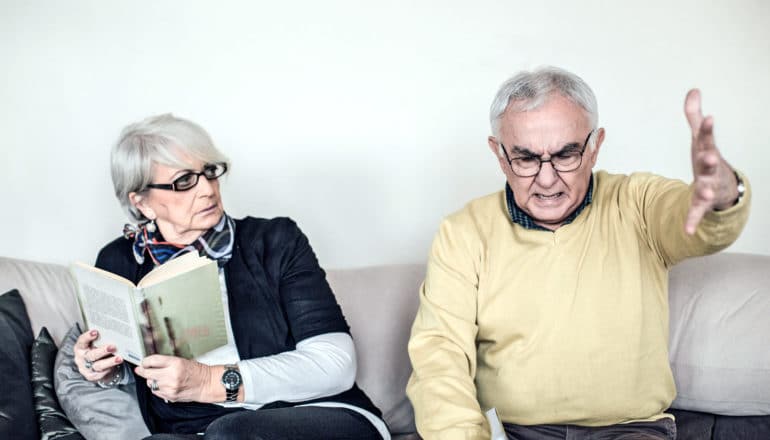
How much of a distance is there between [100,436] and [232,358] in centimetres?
37

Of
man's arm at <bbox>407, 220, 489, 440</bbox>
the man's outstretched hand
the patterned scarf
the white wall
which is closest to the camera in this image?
the man's outstretched hand

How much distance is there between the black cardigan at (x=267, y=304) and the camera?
2.10 meters

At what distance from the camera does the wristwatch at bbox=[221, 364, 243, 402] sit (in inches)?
78.5

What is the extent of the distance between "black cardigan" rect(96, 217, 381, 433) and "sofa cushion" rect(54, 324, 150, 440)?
0.16 feet

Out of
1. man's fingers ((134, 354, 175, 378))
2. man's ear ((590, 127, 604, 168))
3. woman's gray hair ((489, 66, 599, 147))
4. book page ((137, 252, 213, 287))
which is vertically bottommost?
man's fingers ((134, 354, 175, 378))

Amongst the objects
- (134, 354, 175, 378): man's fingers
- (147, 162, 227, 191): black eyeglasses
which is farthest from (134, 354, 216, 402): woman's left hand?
(147, 162, 227, 191): black eyeglasses

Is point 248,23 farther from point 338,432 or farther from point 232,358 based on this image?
point 338,432

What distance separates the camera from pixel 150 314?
1.92 metres

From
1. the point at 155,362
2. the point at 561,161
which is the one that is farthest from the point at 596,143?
the point at 155,362

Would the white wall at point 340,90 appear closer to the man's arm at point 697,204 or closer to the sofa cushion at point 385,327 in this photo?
the sofa cushion at point 385,327

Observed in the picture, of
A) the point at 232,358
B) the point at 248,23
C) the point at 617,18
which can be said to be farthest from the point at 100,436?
the point at 617,18

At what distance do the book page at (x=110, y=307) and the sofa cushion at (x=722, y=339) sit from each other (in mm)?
1314

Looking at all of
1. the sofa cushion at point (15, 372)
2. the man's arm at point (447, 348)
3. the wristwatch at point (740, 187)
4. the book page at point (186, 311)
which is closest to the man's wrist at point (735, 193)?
the wristwatch at point (740, 187)

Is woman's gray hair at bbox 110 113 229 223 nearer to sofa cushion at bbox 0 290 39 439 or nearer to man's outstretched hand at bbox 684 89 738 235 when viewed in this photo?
sofa cushion at bbox 0 290 39 439
